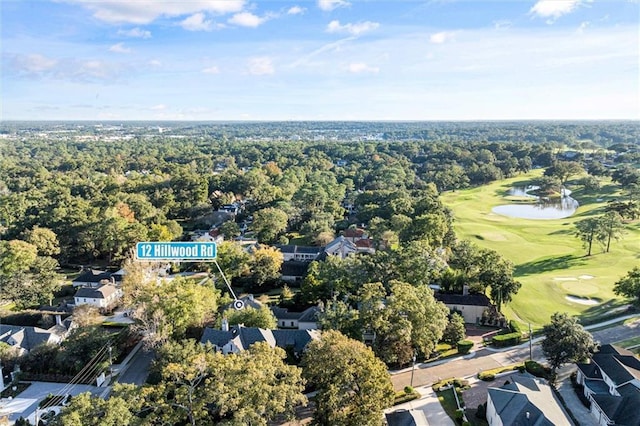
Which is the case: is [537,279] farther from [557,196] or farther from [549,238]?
[557,196]

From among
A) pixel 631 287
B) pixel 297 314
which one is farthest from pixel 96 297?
pixel 631 287

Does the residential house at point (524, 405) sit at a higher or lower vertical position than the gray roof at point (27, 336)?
higher

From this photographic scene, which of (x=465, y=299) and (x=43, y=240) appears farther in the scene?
(x=43, y=240)

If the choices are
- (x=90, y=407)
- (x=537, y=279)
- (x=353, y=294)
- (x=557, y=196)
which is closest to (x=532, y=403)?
(x=353, y=294)

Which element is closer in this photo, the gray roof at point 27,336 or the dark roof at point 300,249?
the gray roof at point 27,336

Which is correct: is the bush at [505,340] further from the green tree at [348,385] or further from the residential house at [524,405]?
the green tree at [348,385]

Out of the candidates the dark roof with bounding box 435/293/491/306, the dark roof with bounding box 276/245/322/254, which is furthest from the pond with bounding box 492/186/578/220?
the dark roof with bounding box 435/293/491/306

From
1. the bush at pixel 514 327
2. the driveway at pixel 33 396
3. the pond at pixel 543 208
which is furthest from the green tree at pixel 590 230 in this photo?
the driveway at pixel 33 396

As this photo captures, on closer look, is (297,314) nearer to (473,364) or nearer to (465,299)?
(473,364)
